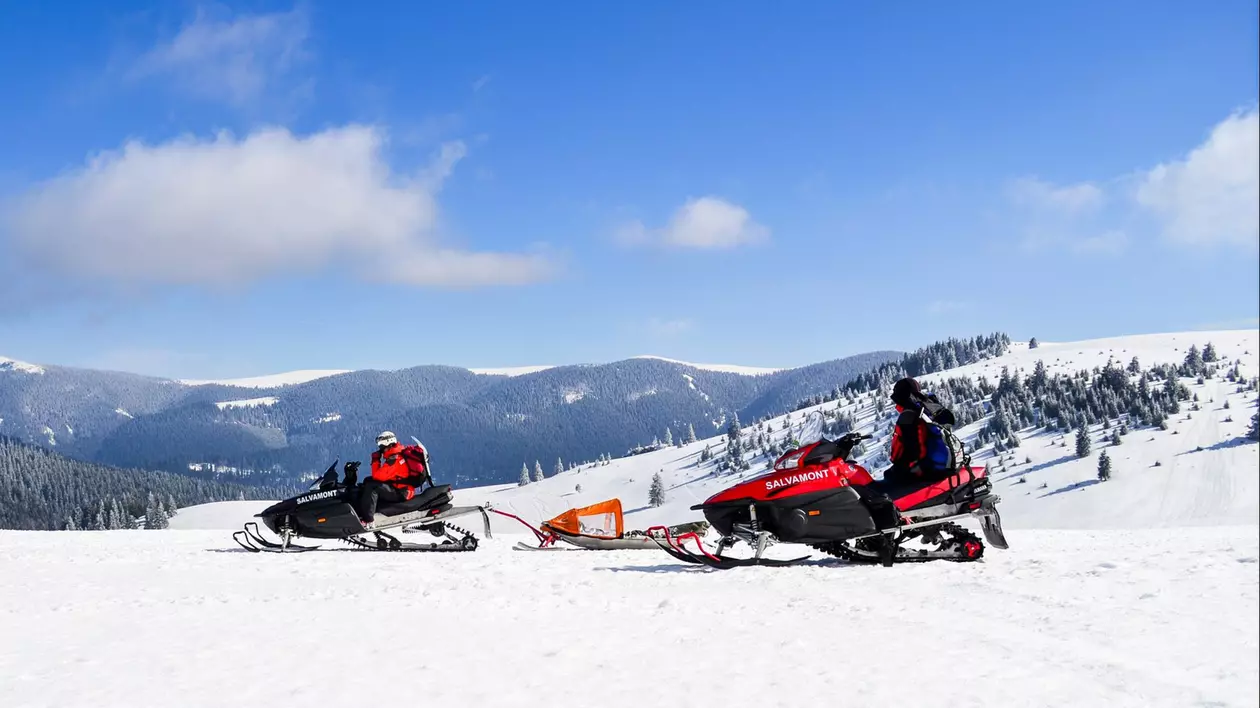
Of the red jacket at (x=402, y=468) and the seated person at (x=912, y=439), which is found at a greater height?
the red jacket at (x=402, y=468)

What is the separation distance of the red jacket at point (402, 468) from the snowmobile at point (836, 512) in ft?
18.8

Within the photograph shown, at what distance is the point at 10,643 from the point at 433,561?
19.3ft

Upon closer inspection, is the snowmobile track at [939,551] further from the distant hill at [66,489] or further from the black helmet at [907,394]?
the distant hill at [66,489]

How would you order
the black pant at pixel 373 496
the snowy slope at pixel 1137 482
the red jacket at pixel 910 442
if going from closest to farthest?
1. the red jacket at pixel 910 442
2. the black pant at pixel 373 496
3. the snowy slope at pixel 1137 482

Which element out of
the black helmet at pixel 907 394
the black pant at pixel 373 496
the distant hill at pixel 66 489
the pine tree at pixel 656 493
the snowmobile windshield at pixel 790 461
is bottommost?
the pine tree at pixel 656 493

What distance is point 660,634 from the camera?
6648 mm

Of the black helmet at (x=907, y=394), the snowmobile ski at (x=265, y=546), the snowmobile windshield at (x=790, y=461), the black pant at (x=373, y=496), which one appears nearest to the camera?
the black helmet at (x=907, y=394)

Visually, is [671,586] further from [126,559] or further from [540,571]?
[126,559]

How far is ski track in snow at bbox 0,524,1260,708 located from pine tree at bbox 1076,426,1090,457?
122 meters

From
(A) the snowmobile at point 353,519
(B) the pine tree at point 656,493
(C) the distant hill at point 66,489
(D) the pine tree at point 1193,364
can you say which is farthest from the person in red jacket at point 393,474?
(D) the pine tree at point 1193,364

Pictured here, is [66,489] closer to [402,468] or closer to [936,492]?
[402,468]

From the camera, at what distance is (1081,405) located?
13962 cm

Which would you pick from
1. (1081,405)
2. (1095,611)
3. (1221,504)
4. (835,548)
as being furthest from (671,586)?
(1081,405)

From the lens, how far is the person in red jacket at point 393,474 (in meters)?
14.7
